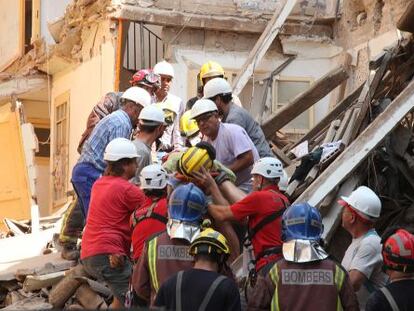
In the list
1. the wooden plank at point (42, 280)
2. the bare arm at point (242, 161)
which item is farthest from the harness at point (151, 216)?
the wooden plank at point (42, 280)

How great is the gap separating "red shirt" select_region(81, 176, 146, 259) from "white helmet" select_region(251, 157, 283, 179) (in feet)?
3.41

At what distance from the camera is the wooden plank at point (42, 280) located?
37.9 feet

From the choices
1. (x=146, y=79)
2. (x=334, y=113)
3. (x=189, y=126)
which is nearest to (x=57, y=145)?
(x=334, y=113)

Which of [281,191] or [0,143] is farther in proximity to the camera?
[0,143]

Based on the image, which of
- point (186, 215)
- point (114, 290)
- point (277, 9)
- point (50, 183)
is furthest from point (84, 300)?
point (50, 183)

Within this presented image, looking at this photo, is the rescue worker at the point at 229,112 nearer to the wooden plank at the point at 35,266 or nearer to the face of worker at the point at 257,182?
the face of worker at the point at 257,182

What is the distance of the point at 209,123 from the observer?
9.82 metres

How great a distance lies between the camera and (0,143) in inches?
806

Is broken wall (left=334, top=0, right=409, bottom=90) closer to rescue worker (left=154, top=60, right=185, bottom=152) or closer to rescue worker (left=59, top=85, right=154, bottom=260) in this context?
rescue worker (left=154, top=60, right=185, bottom=152)

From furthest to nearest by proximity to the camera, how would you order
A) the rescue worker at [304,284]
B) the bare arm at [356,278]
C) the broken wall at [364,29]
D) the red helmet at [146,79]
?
the broken wall at [364,29] < the red helmet at [146,79] < the bare arm at [356,278] < the rescue worker at [304,284]

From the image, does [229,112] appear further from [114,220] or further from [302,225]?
[302,225]

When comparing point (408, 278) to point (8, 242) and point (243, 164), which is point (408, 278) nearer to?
point (243, 164)

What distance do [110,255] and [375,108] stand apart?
3.32m

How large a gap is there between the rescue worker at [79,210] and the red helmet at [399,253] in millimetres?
4653
